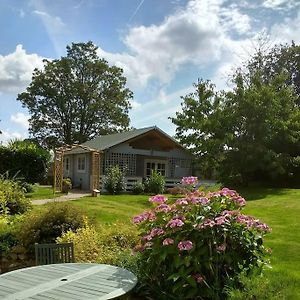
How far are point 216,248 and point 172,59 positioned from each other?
9.64 m

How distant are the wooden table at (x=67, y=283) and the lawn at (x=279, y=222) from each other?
149 centimetres

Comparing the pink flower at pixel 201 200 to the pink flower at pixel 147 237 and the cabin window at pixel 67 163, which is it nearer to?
the pink flower at pixel 147 237

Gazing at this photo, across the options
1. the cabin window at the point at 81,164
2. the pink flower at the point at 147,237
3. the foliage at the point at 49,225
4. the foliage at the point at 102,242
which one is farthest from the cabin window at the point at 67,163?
the pink flower at the point at 147,237

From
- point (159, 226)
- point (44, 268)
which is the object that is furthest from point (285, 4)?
point (44, 268)

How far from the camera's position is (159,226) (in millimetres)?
4254

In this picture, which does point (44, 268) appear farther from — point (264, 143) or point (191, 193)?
point (264, 143)

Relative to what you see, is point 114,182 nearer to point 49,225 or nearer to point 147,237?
point 49,225

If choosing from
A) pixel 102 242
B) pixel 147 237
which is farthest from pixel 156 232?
pixel 102 242

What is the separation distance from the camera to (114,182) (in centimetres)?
2169

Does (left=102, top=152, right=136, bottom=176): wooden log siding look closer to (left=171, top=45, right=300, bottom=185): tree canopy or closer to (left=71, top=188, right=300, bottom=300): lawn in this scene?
(left=171, top=45, right=300, bottom=185): tree canopy

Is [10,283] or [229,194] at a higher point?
[229,194]

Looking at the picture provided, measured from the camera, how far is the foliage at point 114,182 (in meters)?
21.7

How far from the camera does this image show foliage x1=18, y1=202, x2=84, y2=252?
259 inches

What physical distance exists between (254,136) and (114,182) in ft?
25.9
